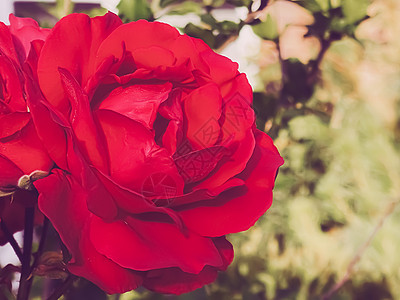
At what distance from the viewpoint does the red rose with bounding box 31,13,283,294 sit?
216mm

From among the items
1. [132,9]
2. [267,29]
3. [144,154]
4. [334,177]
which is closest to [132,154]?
[144,154]

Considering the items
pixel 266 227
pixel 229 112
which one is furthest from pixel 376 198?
pixel 229 112

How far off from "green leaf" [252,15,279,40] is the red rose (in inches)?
10.0

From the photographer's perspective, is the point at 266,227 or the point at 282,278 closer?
the point at 282,278

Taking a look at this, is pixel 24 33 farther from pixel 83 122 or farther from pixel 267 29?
pixel 267 29

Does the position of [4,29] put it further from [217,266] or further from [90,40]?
[217,266]

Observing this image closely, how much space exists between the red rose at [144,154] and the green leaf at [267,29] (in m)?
0.25

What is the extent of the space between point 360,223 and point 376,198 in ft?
0.43

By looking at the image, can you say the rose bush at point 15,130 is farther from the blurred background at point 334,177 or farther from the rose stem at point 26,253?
the blurred background at point 334,177

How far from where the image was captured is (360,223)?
1.35m

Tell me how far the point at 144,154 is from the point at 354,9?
0.34m

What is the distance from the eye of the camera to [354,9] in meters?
0.47

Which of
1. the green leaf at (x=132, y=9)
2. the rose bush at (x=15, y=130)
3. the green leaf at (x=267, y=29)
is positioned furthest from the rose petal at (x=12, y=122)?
the green leaf at (x=267, y=29)

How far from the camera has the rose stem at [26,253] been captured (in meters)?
0.26
